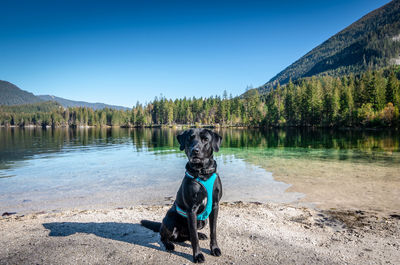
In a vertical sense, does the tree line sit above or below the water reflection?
above

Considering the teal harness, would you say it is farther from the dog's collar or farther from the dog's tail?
the dog's tail

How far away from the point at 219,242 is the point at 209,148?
8.41 feet

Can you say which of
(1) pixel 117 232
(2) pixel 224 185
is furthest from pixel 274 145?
(1) pixel 117 232

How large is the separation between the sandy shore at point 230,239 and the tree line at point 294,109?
76.9 m

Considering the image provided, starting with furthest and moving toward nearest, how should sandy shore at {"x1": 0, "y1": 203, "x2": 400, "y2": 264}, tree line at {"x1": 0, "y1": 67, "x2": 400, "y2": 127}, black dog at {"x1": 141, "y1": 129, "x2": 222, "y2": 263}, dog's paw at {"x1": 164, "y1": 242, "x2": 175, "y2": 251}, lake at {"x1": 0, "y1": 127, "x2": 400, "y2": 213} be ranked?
tree line at {"x1": 0, "y1": 67, "x2": 400, "y2": 127}
lake at {"x1": 0, "y1": 127, "x2": 400, "y2": 213}
dog's paw at {"x1": 164, "y1": 242, "x2": 175, "y2": 251}
sandy shore at {"x1": 0, "y1": 203, "x2": 400, "y2": 264}
black dog at {"x1": 141, "y1": 129, "x2": 222, "y2": 263}

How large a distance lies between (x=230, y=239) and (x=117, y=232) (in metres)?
3.07

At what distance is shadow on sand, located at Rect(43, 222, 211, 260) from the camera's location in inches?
213

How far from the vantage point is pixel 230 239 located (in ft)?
18.3

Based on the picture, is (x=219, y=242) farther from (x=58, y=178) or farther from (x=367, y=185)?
(x=58, y=178)

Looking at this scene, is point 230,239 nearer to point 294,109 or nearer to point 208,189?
point 208,189

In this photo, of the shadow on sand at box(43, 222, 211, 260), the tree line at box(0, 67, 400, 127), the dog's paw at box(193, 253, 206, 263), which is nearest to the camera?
the dog's paw at box(193, 253, 206, 263)

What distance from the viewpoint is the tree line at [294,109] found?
7406cm

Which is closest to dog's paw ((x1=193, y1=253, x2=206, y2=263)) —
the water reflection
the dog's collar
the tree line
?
the dog's collar

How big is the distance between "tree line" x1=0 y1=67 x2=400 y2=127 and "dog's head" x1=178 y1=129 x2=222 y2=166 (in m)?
80.9
